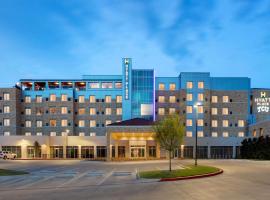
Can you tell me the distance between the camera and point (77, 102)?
79875 mm

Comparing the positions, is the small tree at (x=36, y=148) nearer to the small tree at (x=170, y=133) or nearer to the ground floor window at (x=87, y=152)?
the ground floor window at (x=87, y=152)

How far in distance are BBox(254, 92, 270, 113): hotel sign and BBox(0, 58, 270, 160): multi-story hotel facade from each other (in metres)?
0.15

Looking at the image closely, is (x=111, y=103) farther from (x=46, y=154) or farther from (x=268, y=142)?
(x=268, y=142)

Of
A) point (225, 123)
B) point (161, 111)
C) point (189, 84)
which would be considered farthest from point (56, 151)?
point (225, 123)

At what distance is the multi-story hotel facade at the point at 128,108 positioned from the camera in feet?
238

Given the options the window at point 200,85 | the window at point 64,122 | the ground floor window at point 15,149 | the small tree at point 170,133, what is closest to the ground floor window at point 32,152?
the ground floor window at point 15,149

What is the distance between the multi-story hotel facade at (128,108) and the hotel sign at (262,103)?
15cm

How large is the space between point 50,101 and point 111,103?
16.3 metres

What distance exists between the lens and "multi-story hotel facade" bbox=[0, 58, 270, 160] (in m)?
72.6

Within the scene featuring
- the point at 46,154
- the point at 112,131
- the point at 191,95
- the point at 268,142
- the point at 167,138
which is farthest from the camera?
the point at 191,95

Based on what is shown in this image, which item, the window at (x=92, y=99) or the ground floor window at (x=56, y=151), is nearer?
the ground floor window at (x=56, y=151)

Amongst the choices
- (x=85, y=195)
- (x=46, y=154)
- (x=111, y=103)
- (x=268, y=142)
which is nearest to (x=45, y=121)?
(x=46, y=154)

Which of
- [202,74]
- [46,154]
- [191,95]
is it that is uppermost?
[202,74]

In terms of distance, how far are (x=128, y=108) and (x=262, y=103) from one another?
35.3 m
